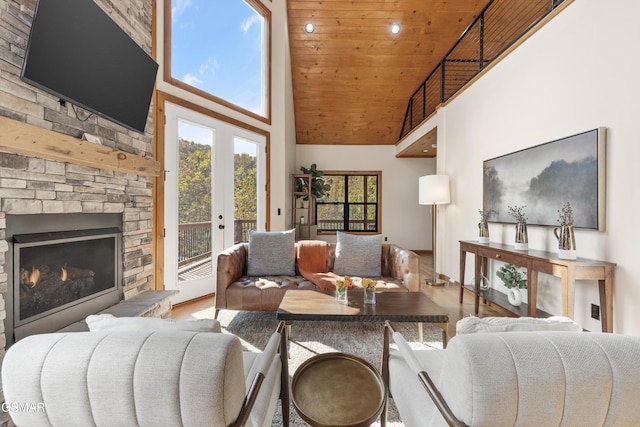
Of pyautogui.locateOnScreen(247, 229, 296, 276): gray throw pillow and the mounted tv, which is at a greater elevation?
the mounted tv

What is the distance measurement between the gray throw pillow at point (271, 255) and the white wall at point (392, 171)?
163 inches

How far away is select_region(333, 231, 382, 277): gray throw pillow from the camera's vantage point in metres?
3.34

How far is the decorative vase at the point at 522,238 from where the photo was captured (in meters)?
2.81

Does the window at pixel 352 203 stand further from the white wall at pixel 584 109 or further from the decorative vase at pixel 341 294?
the decorative vase at pixel 341 294

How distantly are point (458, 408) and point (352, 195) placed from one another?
694 cm

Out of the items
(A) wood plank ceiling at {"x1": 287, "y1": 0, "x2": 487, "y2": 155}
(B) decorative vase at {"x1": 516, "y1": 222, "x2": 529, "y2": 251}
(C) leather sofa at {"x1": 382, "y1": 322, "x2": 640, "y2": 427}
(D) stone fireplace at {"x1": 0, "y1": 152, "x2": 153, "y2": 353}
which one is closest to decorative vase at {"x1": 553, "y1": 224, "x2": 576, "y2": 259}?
(B) decorative vase at {"x1": 516, "y1": 222, "x2": 529, "y2": 251}

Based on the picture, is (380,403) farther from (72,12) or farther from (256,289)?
(72,12)

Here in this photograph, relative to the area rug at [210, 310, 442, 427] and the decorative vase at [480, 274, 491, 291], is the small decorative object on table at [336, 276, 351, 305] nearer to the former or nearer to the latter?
the area rug at [210, 310, 442, 427]

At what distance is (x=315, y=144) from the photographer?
295 inches

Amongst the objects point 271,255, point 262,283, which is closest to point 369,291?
point 262,283

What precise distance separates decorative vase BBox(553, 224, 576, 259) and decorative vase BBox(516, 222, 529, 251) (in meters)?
0.48

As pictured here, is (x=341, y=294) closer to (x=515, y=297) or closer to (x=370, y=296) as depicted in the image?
(x=370, y=296)

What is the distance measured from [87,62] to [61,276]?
1.44 meters

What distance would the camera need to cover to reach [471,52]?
575 centimetres
